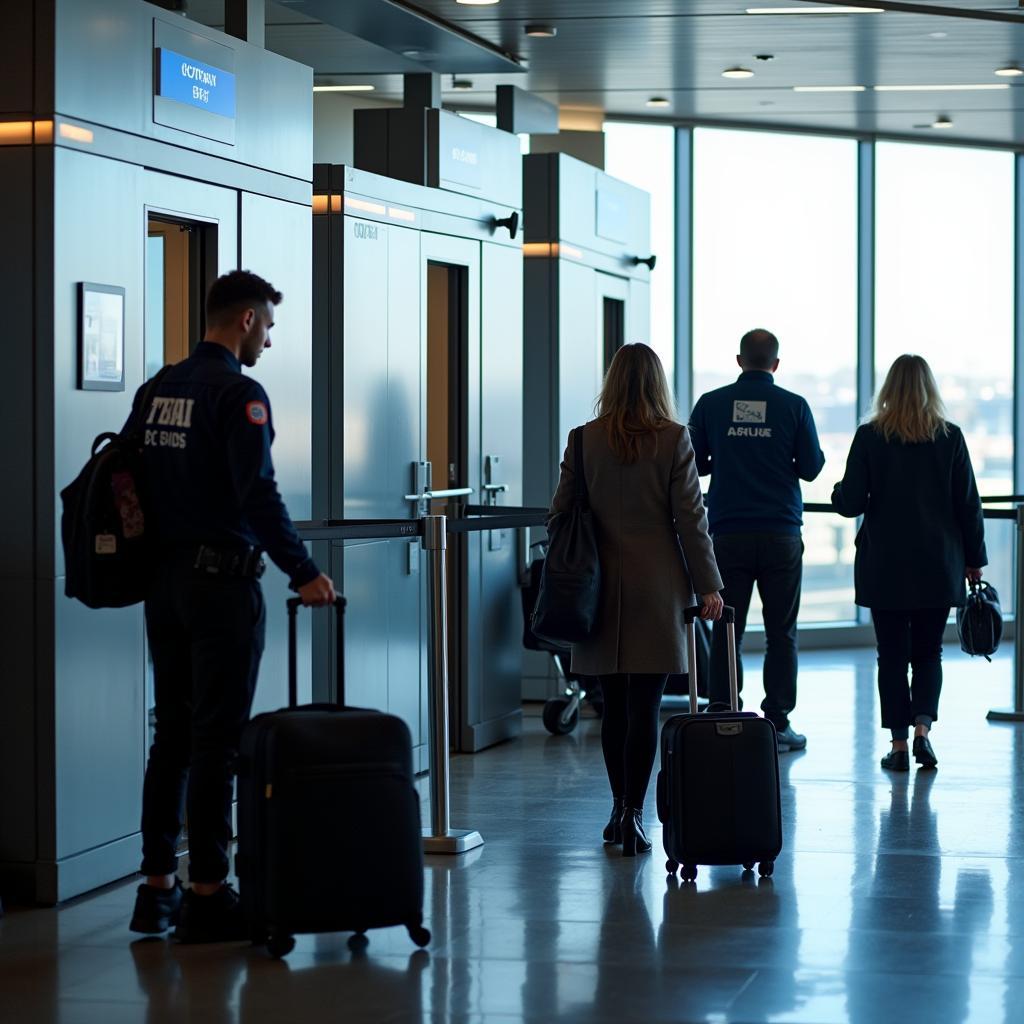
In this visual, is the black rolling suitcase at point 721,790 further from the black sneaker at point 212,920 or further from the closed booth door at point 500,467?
the closed booth door at point 500,467

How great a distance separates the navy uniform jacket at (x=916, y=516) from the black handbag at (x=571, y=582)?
6.56 ft

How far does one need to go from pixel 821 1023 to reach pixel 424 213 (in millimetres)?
4443

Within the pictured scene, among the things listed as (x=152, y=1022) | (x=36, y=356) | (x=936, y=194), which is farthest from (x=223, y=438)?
(x=936, y=194)

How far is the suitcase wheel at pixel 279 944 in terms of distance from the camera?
4.26 metres

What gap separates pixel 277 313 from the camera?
6.05 m

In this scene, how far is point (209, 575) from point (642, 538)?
5.05ft

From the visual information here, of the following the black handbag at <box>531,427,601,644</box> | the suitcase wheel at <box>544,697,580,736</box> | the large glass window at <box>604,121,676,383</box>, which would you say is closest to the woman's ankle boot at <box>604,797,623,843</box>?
the black handbag at <box>531,427,601,644</box>

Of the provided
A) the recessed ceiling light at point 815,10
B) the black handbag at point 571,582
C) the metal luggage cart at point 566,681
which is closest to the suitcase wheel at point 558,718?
the metal luggage cart at point 566,681

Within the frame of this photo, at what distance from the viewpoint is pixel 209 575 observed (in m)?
4.38

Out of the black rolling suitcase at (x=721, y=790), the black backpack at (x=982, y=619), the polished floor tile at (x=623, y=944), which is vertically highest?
the black backpack at (x=982, y=619)

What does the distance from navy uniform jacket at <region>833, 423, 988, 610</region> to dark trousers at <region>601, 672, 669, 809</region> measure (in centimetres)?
182

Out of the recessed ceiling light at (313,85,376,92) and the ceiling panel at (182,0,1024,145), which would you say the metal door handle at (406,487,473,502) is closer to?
the ceiling panel at (182,0,1024,145)

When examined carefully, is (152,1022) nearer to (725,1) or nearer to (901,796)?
(901,796)

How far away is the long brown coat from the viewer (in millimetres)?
5359
